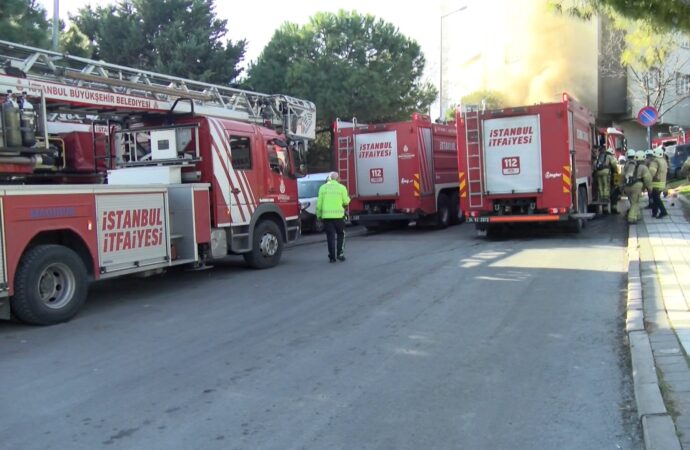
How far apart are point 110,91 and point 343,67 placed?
55.7 ft

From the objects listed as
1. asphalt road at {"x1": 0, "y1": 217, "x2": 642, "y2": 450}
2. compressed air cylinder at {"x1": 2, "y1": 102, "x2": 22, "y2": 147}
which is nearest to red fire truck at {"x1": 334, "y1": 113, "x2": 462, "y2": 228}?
asphalt road at {"x1": 0, "y1": 217, "x2": 642, "y2": 450}

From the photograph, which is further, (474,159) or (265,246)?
(474,159)

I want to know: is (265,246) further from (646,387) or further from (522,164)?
(646,387)

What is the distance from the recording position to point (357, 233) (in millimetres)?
16984

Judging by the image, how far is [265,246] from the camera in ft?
35.0

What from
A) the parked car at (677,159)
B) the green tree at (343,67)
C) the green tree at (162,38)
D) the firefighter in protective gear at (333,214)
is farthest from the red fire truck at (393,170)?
the parked car at (677,159)

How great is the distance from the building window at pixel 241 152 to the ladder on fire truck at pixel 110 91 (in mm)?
722

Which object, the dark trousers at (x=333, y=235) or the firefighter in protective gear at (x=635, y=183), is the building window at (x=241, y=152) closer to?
the dark trousers at (x=333, y=235)

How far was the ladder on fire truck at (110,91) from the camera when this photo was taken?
754cm

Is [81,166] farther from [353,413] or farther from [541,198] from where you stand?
[541,198]

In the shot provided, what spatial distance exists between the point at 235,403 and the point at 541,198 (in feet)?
33.5

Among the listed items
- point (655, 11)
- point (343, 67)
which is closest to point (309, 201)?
point (343, 67)

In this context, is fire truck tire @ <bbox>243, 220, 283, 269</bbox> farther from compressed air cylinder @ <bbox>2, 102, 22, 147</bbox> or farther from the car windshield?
the car windshield

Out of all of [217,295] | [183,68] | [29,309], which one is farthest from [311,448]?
[183,68]
